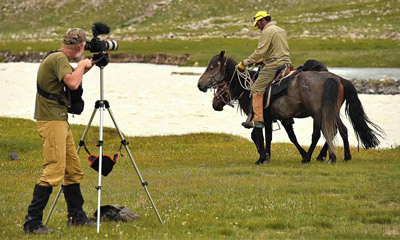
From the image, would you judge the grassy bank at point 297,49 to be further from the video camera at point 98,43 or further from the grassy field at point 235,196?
the video camera at point 98,43

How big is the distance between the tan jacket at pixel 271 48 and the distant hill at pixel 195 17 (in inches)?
2798

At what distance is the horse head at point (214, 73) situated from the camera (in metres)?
21.9

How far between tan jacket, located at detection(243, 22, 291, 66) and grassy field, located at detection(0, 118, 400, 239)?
128 inches

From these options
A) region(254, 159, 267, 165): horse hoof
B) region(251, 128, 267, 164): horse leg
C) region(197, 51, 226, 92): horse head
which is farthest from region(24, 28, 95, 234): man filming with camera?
region(254, 159, 267, 165): horse hoof

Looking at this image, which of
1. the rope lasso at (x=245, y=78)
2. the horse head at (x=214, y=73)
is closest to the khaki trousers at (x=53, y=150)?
the horse head at (x=214, y=73)

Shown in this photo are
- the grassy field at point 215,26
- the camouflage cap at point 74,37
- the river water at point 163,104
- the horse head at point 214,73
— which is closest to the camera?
the camouflage cap at point 74,37

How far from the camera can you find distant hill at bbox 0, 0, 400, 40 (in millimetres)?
102250

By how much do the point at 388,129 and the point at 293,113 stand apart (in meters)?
16.7

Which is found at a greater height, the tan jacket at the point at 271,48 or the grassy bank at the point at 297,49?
the tan jacket at the point at 271,48

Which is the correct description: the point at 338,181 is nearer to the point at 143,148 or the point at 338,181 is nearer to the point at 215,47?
the point at 143,148

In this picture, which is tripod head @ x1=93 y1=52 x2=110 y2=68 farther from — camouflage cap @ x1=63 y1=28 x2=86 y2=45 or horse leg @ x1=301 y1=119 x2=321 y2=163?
horse leg @ x1=301 y1=119 x2=321 y2=163

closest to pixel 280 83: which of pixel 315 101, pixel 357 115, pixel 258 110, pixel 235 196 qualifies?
pixel 258 110

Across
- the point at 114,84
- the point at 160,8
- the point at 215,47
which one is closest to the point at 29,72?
the point at 114,84

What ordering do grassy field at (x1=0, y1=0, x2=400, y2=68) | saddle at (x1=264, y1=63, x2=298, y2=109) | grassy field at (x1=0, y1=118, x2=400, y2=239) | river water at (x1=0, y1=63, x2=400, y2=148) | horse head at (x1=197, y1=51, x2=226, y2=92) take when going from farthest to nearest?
1. grassy field at (x1=0, y1=0, x2=400, y2=68)
2. river water at (x1=0, y1=63, x2=400, y2=148)
3. horse head at (x1=197, y1=51, x2=226, y2=92)
4. saddle at (x1=264, y1=63, x2=298, y2=109)
5. grassy field at (x1=0, y1=118, x2=400, y2=239)
